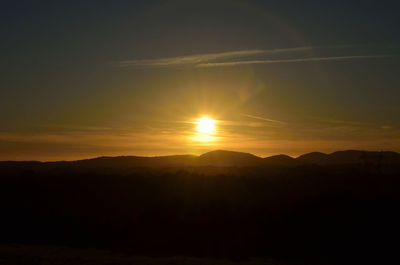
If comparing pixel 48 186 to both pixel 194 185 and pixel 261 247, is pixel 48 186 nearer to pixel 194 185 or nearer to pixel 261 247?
pixel 194 185

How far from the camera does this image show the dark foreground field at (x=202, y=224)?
685 inches

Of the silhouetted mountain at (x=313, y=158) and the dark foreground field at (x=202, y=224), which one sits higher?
the silhouetted mountain at (x=313, y=158)

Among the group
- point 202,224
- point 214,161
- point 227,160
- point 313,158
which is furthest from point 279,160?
point 202,224

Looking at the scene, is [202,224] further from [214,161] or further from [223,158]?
[223,158]

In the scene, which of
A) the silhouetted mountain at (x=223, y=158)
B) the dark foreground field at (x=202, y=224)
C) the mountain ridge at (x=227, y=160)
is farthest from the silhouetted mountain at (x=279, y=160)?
the dark foreground field at (x=202, y=224)

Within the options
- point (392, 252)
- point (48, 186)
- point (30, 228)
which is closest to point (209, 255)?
point (392, 252)

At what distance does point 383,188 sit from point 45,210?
18621 millimetres

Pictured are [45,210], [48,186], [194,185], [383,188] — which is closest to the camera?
[45,210]

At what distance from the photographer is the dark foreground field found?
17.4 meters

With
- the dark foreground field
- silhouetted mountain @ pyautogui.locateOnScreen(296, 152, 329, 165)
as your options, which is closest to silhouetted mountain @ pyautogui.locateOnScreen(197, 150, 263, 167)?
silhouetted mountain @ pyautogui.locateOnScreen(296, 152, 329, 165)

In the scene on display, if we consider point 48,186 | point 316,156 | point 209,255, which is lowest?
point 209,255

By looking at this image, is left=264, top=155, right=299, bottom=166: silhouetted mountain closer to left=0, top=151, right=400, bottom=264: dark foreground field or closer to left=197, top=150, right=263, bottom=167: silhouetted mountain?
left=197, top=150, right=263, bottom=167: silhouetted mountain

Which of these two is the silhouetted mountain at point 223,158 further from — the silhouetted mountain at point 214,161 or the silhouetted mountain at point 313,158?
the silhouetted mountain at point 313,158

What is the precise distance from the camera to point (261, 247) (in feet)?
60.8
